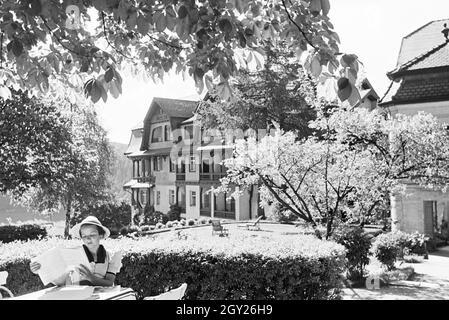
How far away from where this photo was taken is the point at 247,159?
1432cm

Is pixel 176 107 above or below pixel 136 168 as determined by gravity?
above

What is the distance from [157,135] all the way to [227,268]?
35.7 metres

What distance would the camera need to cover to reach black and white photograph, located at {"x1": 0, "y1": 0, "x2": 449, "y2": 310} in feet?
12.7

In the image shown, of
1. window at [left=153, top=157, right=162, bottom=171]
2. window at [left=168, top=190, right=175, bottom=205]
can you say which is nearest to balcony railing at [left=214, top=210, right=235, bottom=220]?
window at [left=168, top=190, right=175, bottom=205]

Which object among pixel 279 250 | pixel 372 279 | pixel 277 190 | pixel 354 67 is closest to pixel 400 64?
pixel 277 190

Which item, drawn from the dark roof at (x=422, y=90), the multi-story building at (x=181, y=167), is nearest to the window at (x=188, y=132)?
the multi-story building at (x=181, y=167)

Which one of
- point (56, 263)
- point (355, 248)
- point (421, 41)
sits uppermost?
point (421, 41)

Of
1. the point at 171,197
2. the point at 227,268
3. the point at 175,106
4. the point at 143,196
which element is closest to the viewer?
the point at 227,268

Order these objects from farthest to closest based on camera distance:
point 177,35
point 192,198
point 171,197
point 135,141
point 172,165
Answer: point 135,141
point 171,197
point 172,165
point 192,198
point 177,35

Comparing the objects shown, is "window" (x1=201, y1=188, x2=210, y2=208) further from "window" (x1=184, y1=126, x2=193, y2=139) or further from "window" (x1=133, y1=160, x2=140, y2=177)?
"window" (x1=133, y1=160, x2=140, y2=177)

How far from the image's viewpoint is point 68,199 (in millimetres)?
29562

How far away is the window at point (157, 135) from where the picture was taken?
1662 inches

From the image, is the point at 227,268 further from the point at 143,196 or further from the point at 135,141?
the point at 135,141

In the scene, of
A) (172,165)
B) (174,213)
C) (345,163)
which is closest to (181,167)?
(172,165)
